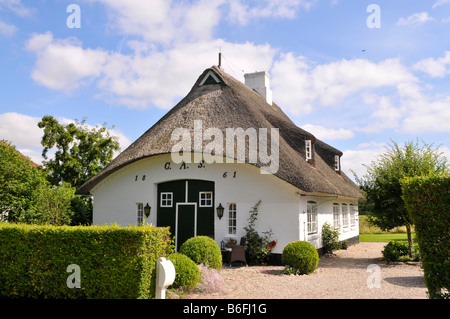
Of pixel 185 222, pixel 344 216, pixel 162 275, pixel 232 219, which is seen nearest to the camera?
pixel 162 275

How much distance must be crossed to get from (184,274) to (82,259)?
7.51 feet

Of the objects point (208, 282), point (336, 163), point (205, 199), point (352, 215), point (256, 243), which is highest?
point (336, 163)

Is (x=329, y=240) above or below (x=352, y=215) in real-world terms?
below

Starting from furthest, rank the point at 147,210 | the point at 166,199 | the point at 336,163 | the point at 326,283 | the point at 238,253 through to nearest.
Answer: the point at 336,163 → the point at 166,199 → the point at 147,210 → the point at 238,253 → the point at 326,283

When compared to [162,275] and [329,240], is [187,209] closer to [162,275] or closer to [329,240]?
[329,240]

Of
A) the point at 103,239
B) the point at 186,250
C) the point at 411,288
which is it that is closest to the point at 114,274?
the point at 103,239

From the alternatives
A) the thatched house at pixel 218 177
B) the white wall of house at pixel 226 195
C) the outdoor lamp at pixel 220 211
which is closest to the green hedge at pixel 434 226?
the thatched house at pixel 218 177

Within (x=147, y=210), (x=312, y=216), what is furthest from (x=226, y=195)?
(x=312, y=216)

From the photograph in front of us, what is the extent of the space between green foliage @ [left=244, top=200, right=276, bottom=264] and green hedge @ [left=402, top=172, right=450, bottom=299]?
6.93 meters

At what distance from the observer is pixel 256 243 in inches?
521

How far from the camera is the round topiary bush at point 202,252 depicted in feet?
33.5

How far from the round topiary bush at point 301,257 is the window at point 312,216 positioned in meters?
3.27

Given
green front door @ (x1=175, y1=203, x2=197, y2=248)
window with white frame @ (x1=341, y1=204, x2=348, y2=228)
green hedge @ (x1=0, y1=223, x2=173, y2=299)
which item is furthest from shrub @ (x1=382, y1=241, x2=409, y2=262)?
green hedge @ (x1=0, y1=223, x2=173, y2=299)
